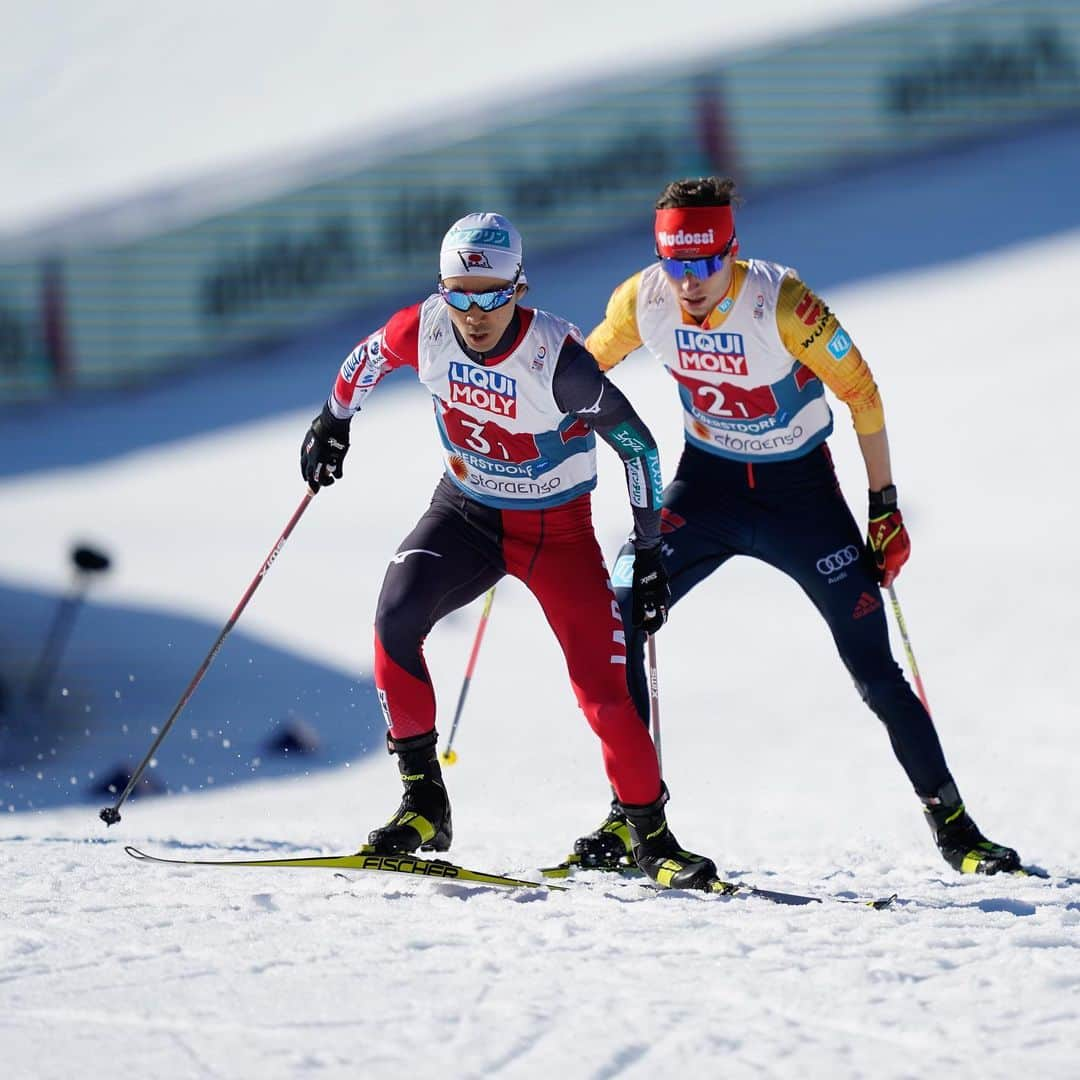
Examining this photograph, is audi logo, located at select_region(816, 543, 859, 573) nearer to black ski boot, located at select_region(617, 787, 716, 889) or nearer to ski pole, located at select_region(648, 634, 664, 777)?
ski pole, located at select_region(648, 634, 664, 777)

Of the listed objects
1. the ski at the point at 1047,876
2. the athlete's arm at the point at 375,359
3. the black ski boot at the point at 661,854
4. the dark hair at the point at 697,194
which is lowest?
the ski at the point at 1047,876

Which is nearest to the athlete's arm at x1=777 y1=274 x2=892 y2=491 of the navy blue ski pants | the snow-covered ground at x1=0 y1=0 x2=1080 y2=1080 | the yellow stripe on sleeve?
the yellow stripe on sleeve

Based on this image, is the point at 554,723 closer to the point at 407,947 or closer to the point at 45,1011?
the point at 407,947

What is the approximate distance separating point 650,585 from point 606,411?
614 millimetres

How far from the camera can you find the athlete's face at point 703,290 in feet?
17.7

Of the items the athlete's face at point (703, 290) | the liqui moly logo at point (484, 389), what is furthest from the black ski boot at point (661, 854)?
the athlete's face at point (703, 290)

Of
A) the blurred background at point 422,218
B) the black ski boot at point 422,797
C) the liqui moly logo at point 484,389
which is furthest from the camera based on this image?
the blurred background at point 422,218

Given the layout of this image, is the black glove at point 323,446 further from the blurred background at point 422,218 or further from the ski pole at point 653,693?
→ the blurred background at point 422,218

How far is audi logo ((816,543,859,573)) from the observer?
5512mm

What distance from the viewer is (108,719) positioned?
9766mm

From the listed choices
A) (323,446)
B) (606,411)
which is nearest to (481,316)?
(606,411)

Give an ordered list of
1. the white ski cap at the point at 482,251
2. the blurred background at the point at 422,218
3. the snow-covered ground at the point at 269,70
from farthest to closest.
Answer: the snow-covered ground at the point at 269,70 < the blurred background at the point at 422,218 < the white ski cap at the point at 482,251

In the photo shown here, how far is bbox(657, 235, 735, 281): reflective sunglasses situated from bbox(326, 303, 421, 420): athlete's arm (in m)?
0.85

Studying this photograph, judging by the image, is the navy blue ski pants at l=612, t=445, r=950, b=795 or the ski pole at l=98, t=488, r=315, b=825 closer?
the ski pole at l=98, t=488, r=315, b=825
